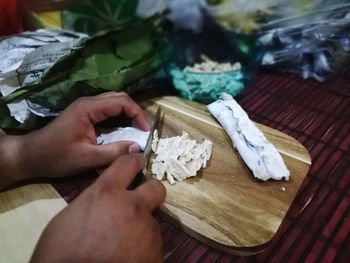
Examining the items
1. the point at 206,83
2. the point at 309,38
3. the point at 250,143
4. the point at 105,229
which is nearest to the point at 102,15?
the point at 206,83

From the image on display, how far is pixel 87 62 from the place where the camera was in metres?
0.74

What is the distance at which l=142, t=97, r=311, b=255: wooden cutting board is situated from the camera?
0.48 m

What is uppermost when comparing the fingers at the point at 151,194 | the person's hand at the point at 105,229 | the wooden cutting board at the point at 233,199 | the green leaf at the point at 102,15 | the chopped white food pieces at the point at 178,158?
the green leaf at the point at 102,15

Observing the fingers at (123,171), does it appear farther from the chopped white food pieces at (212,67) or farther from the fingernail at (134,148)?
the chopped white food pieces at (212,67)

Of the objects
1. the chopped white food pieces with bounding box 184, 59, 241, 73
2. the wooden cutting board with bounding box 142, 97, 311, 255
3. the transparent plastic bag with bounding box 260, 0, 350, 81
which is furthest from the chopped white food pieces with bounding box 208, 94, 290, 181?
the transparent plastic bag with bounding box 260, 0, 350, 81

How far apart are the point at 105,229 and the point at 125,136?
0.25m

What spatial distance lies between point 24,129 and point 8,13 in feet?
1.39

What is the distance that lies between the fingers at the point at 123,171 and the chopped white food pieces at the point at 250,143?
0.61 feet

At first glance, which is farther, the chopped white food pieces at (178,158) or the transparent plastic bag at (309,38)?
the transparent plastic bag at (309,38)

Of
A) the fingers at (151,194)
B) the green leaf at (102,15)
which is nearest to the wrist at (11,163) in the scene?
the fingers at (151,194)

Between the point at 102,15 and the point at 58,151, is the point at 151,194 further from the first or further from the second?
the point at 102,15

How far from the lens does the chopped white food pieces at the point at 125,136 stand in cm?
61

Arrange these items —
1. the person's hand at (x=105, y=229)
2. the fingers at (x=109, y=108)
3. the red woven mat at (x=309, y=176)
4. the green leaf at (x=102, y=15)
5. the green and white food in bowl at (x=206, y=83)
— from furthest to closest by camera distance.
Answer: the green leaf at (x=102, y=15)
the green and white food in bowl at (x=206, y=83)
the fingers at (x=109, y=108)
the red woven mat at (x=309, y=176)
the person's hand at (x=105, y=229)

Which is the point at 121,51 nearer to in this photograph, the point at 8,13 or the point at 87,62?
the point at 87,62
